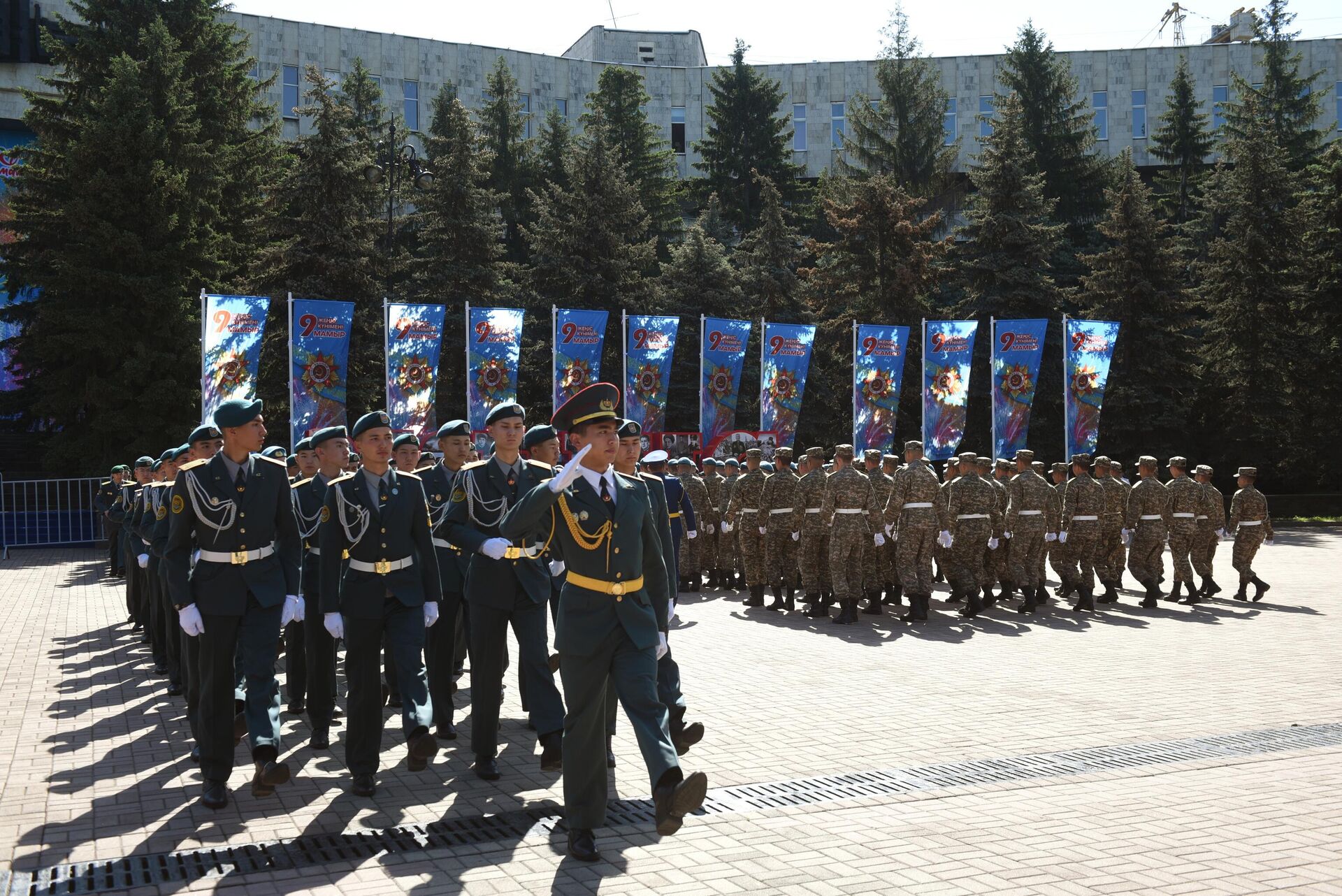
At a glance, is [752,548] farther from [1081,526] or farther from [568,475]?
[568,475]

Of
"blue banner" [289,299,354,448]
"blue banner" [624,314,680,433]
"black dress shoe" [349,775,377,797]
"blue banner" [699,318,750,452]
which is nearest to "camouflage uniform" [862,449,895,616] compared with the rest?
"black dress shoe" [349,775,377,797]

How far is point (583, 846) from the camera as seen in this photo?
5309 millimetres

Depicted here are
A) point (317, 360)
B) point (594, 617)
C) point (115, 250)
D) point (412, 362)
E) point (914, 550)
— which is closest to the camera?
point (594, 617)

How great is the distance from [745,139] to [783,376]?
96.2 feet

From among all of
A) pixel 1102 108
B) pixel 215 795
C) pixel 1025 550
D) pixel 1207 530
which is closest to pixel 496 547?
pixel 215 795

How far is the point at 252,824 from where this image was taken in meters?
5.91

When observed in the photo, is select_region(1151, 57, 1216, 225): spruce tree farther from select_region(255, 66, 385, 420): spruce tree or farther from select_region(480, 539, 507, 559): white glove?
select_region(480, 539, 507, 559): white glove

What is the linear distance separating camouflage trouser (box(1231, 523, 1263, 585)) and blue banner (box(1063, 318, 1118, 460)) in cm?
693

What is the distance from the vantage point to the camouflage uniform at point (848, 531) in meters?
13.9

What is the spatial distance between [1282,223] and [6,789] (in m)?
40.3

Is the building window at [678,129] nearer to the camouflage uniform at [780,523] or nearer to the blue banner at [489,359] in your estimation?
the blue banner at [489,359]

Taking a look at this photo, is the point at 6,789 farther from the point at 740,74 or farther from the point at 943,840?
the point at 740,74

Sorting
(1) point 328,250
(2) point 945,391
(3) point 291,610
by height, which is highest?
(1) point 328,250

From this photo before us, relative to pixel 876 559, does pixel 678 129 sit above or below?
above
